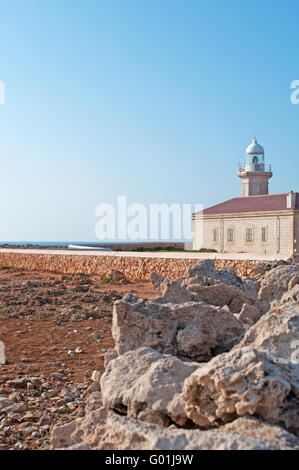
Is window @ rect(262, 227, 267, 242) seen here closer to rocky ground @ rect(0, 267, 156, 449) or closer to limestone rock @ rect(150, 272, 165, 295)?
rocky ground @ rect(0, 267, 156, 449)

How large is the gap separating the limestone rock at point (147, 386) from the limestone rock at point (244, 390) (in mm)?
152

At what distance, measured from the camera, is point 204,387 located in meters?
2.37

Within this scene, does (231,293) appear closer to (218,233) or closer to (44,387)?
(44,387)

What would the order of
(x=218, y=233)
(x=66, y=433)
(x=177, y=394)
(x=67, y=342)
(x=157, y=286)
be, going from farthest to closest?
(x=218, y=233)
(x=67, y=342)
(x=157, y=286)
(x=66, y=433)
(x=177, y=394)

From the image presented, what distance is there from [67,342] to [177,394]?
5.53 metres

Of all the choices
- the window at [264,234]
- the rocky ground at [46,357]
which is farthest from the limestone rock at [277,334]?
the window at [264,234]

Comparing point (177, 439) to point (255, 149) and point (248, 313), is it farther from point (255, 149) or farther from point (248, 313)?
point (255, 149)

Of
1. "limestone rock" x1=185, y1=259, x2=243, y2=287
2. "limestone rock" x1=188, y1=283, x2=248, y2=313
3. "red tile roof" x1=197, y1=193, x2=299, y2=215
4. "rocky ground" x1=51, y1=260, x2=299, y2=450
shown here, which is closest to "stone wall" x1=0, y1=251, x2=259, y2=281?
"limestone rock" x1=185, y1=259, x2=243, y2=287

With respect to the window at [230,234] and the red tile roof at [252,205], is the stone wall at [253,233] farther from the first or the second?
the red tile roof at [252,205]

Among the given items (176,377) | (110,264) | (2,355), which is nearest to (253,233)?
(110,264)

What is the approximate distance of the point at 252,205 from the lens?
32.7m

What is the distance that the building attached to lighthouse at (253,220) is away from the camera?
29.2 metres
